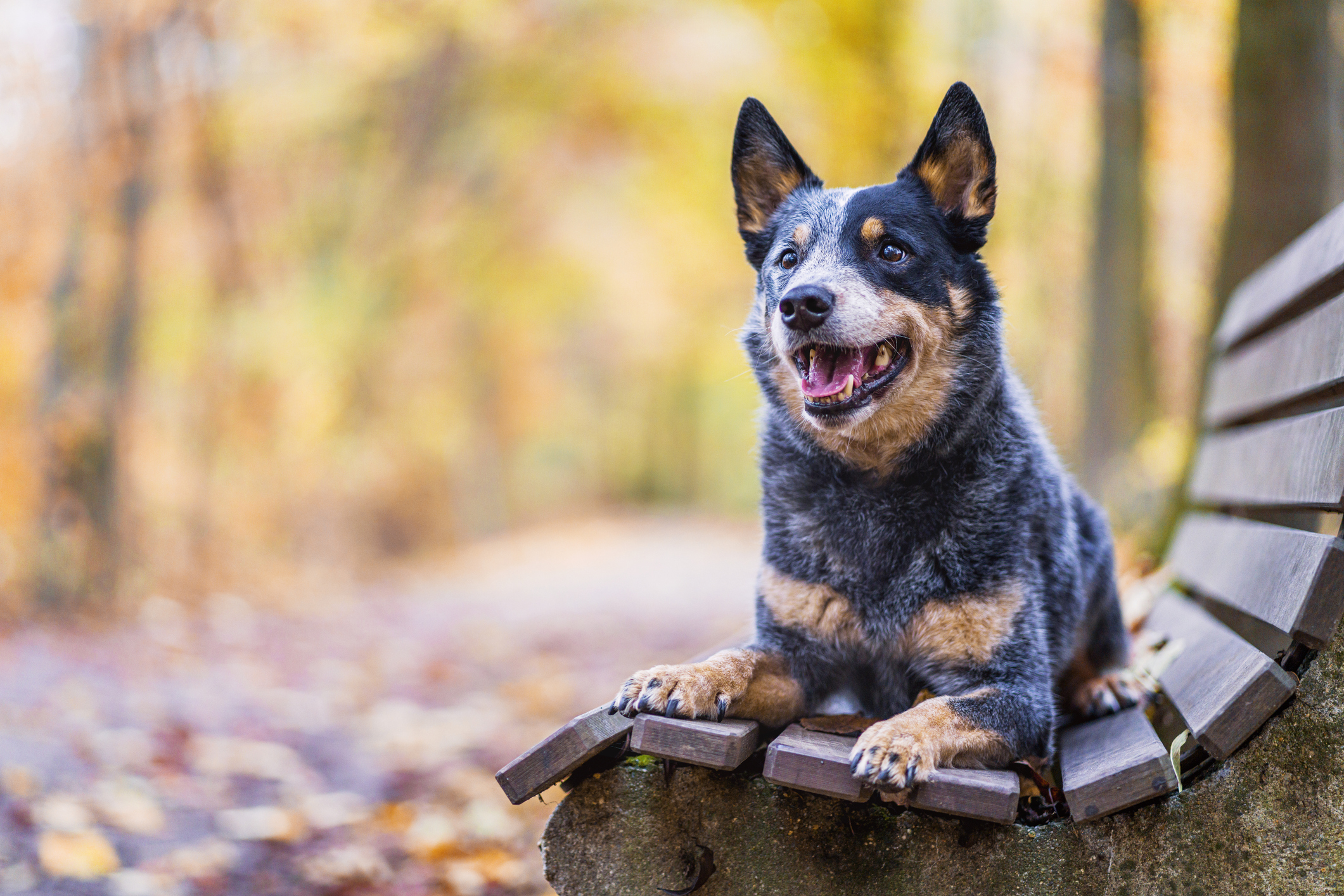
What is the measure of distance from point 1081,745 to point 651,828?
1235 millimetres

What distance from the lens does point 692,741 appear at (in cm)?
235

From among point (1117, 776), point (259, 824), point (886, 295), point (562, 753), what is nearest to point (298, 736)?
point (259, 824)

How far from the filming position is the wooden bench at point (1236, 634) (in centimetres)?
222

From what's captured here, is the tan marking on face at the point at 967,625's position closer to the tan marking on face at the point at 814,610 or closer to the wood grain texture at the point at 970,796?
the tan marking on face at the point at 814,610

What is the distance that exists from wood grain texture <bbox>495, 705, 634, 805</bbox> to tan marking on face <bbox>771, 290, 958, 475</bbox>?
102 centimetres

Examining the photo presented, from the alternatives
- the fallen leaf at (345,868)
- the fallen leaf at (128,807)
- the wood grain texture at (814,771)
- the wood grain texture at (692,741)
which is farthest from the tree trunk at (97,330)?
the wood grain texture at (814,771)

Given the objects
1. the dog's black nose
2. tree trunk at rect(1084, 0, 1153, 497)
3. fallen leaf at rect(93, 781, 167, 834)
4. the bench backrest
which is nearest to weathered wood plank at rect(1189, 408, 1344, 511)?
the bench backrest

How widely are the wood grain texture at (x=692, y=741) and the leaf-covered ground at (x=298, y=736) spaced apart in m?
1.60

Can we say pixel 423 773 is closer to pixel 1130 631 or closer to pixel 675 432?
pixel 1130 631

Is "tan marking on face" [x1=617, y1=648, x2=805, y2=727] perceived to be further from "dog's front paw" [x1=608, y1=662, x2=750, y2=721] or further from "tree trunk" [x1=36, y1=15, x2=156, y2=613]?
"tree trunk" [x1=36, y1=15, x2=156, y2=613]

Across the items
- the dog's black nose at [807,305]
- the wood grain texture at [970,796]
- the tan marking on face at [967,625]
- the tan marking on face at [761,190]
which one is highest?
the tan marking on face at [761,190]

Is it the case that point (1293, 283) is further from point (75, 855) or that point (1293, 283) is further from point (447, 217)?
point (447, 217)

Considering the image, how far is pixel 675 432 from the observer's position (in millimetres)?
32438

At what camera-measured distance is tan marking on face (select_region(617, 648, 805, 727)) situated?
8.13 ft
